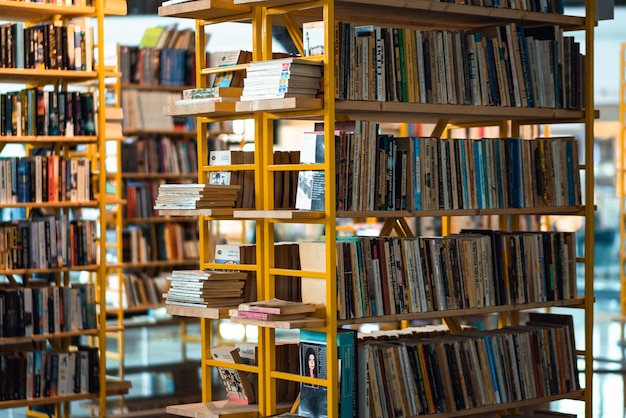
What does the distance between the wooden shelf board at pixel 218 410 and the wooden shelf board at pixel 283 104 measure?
49.9 inches

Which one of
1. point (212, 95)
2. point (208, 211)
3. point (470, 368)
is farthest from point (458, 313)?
point (212, 95)

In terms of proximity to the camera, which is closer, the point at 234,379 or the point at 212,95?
the point at 212,95

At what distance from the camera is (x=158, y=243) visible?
984 cm

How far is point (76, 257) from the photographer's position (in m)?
6.64

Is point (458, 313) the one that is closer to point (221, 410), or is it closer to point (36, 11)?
point (221, 410)

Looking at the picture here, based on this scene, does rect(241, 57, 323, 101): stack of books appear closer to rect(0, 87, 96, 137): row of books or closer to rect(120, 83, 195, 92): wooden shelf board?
rect(0, 87, 96, 137): row of books

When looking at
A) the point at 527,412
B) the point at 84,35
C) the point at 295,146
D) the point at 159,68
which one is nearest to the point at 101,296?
the point at 84,35

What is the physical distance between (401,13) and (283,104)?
3.16 feet

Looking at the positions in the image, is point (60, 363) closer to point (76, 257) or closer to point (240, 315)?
point (76, 257)

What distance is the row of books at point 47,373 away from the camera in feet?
21.0

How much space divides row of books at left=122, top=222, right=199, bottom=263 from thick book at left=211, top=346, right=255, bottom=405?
4.96 metres

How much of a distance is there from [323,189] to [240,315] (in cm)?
Answer: 61

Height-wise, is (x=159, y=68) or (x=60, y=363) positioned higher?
(x=159, y=68)

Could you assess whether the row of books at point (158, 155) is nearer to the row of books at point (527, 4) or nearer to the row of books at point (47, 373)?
the row of books at point (47, 373)
